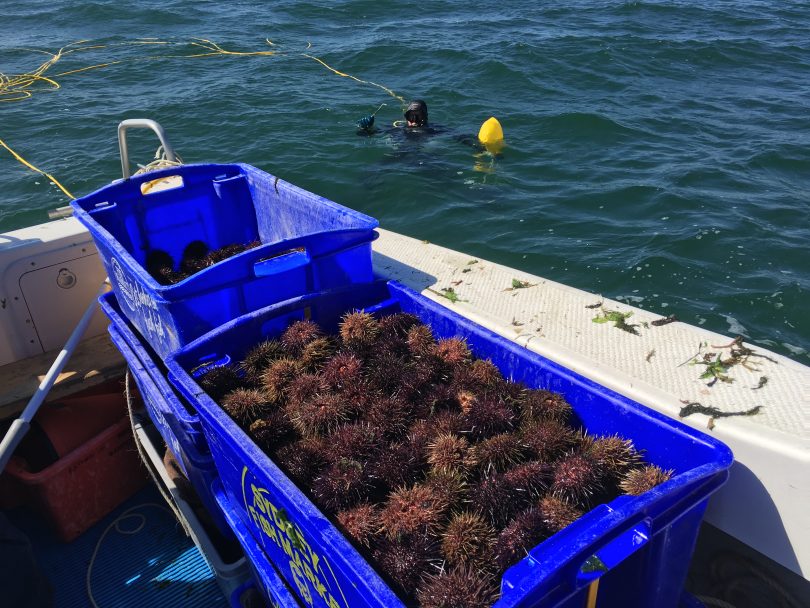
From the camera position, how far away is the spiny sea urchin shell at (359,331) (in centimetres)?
286

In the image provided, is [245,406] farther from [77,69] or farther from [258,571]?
[77,69]

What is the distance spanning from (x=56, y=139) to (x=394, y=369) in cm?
961

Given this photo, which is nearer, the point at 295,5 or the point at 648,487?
the point at 648,487

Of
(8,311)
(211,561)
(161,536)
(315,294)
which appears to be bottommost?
(161,536)

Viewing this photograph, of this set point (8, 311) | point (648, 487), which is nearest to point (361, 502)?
point (648, 487)

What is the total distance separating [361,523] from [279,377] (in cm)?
92

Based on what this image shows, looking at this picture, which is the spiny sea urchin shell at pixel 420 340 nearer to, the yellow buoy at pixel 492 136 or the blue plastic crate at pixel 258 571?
the blue plastic crate at pixel 258 571

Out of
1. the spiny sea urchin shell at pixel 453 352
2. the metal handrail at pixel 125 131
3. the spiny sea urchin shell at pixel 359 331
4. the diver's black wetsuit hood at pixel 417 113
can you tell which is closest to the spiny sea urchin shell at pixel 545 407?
the spiny sea urchin shell at pixel 453 352

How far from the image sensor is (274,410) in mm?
2576

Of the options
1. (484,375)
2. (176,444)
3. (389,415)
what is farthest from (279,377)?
(484,375)

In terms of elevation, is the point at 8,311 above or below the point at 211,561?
above

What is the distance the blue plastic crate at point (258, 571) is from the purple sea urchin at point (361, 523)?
1.46 feet

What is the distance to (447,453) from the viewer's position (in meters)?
2.20

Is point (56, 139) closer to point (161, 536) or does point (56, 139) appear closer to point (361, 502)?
point (161, 536)
